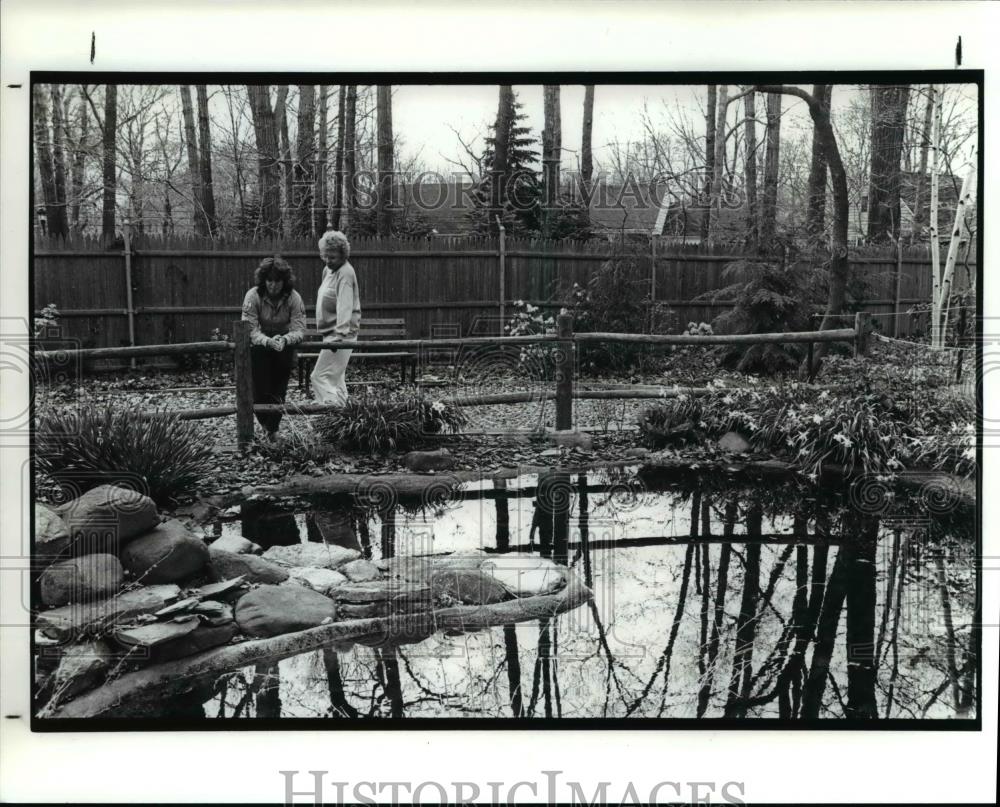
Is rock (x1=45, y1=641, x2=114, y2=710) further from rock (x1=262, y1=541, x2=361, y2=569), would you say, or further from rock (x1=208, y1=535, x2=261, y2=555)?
rock (x1=262, y1=541, x2=361, y2=569)

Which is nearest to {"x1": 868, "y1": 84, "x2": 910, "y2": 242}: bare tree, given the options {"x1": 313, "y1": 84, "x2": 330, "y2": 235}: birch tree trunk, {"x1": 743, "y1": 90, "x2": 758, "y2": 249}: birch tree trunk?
{"x1": 743, "y1": 90, "x2": 758, "y2": 249}: birch tree trunk

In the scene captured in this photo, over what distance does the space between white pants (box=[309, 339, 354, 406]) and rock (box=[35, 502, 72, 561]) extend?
1071 mm

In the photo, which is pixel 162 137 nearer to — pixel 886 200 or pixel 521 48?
pixel 521 48

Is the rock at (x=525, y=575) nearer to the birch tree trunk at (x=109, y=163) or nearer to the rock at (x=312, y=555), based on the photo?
the rock at (x=312, y=555)

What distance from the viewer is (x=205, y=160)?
3.22m

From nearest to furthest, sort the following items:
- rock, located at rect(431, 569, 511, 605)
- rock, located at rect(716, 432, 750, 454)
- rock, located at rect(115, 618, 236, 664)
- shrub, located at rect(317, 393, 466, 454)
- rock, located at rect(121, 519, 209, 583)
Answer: rock, located at rect(115, 618, 236, 664) → rock, located at rect(121, 519, 209, 583) → rock, located at rect(431, 569, 511, 605) → shrub, located at rect(317, 393, 466, 454) → rock, located at rect(716, 432, 750, 454)

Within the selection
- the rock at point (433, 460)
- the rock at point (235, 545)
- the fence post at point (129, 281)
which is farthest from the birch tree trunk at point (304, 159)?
the rock at point (235, 545)

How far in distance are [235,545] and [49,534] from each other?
669mm

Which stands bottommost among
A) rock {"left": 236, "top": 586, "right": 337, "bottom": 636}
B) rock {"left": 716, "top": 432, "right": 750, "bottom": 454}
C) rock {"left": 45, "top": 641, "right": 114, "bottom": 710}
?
rock {"left": 45, "top": 641, "right": 114, "bottom": 710}

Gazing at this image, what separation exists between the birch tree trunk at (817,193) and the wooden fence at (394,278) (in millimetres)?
191

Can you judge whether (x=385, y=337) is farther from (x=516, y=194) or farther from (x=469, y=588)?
(x=469, y=588)

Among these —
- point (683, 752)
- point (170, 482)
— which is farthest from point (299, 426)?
point (683, 752)

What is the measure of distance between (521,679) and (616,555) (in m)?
0.61

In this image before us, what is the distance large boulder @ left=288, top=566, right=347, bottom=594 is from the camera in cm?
325
